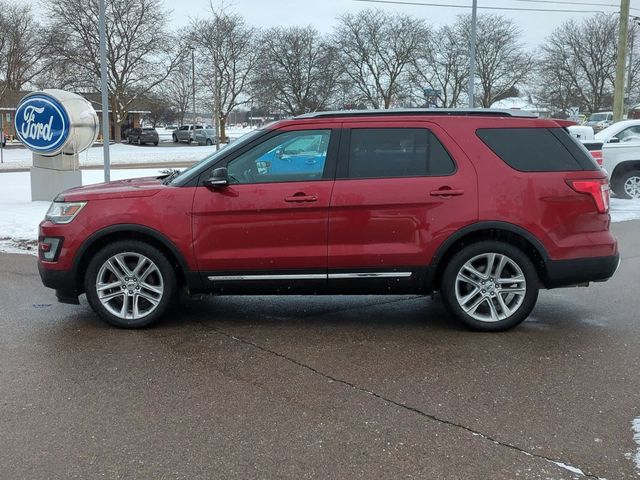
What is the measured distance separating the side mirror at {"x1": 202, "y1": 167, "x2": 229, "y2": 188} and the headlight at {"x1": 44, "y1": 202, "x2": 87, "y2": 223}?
1.10 metres

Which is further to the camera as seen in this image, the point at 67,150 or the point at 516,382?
the point at 67,150

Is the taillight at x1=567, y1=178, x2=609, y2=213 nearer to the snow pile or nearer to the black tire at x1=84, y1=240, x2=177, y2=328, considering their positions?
the black tire at x1=84, y1=240, x2=177, y2=328

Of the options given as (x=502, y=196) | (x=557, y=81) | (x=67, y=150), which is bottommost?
(x=502, y=196)

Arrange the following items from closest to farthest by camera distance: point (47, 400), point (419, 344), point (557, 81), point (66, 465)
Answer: point (66, 465) → point (47, 400) → point (419, 344) → point (557, 81)

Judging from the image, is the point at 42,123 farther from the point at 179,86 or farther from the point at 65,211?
the point at 179,86

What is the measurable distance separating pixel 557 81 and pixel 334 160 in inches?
2183

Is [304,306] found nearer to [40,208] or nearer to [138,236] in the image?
[138,236]

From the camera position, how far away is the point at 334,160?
208 inches

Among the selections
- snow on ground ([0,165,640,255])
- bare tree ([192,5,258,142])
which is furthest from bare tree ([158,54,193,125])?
snow on ground ([0,165,640,255])

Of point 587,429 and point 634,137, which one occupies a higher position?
point 634,137

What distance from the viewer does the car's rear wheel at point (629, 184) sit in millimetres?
14305

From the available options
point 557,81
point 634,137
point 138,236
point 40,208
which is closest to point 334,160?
point 138,236

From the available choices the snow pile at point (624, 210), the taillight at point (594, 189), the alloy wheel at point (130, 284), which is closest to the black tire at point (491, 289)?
the taillight at point (594, 189)

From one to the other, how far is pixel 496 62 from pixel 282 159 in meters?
49.6
